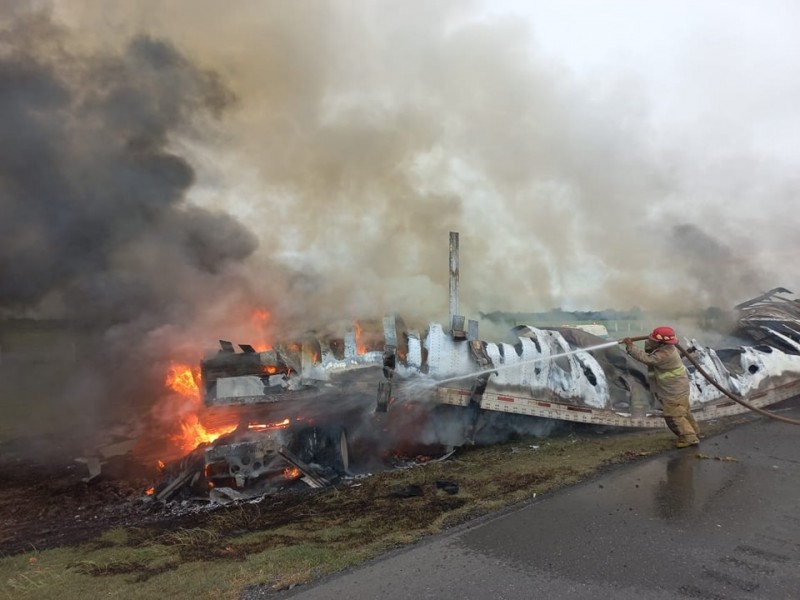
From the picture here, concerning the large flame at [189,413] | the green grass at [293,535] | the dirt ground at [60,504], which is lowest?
the dirt ground at [60,504]

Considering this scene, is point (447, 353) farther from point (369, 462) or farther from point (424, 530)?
point (424, 530)

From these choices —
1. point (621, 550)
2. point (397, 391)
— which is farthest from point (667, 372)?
point (621, 550)

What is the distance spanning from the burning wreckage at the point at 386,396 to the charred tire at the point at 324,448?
0.01 m

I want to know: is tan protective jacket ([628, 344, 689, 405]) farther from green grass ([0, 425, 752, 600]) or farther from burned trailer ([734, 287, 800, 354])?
burned trailer ([734, 287, 800, 354])

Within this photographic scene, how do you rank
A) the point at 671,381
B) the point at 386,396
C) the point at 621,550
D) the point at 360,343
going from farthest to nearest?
the point at 360,343
the point at 386,396
the point at 671,381
the point at 621,550

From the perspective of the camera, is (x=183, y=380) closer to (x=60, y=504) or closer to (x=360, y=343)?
(x=60, y=504)

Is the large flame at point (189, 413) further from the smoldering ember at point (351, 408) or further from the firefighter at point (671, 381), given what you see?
the firefighter at point (671, 381)

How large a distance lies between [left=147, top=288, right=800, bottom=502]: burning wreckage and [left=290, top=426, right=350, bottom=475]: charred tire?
1 cm

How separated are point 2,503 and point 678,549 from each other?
6.81 meters

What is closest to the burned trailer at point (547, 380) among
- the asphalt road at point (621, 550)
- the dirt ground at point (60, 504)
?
the asphalt road at point (621, 550)

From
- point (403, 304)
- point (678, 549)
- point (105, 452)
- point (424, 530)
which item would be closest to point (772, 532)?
point (678, 549)

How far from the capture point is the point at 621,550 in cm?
302

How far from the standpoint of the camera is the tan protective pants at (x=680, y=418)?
5.50 metres

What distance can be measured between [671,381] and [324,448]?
4229 mm
